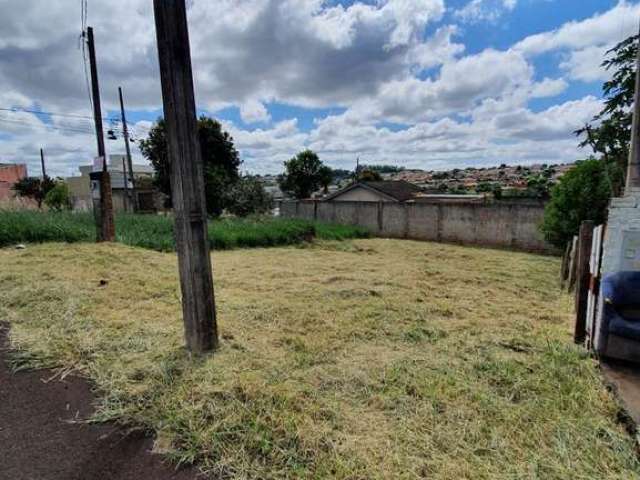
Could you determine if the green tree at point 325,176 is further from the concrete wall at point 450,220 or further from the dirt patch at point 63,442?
the dirt patch at point 63,442

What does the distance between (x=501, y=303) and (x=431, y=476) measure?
329 centimetres

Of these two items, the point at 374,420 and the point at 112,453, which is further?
the point at 374,420

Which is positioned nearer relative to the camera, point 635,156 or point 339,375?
point 339,375

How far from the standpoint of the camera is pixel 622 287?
2473 mm

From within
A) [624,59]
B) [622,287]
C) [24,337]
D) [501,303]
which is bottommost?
[501,303]

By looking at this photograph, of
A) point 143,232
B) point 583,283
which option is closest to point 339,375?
point 583,283

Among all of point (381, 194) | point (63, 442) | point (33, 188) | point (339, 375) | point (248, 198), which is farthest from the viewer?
point (33, 188)

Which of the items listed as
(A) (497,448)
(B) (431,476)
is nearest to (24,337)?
(B) (431,476)

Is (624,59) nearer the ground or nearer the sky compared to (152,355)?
nearer the sky

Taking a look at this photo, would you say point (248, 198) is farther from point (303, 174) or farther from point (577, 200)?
point (577, 200)

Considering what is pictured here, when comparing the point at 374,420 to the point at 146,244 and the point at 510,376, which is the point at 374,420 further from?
the point at 146,244

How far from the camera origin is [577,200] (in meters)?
6.14

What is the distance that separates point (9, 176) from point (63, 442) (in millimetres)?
36222

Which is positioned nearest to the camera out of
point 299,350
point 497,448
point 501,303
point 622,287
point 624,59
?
point 497,448
